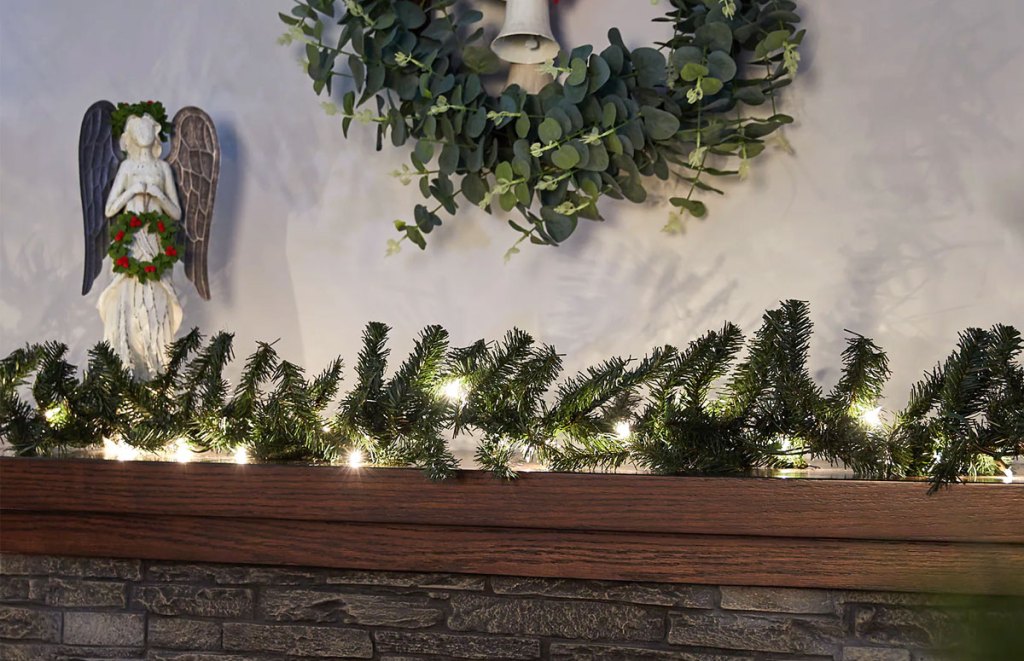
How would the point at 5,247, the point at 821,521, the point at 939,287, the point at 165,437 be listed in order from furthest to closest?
1. the point at 5,247
2. the point at 939,287
3. the point at 165,437
4. the point at 821,521

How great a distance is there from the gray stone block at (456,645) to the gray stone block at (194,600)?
0.21 m

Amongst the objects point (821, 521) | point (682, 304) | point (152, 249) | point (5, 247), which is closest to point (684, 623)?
point (821, 521)

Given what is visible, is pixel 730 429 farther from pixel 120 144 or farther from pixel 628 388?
pixel 120 144

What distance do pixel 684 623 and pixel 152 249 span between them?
1.17m

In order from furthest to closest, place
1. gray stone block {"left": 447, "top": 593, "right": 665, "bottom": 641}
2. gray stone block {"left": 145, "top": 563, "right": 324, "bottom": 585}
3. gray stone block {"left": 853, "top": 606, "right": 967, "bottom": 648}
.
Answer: gray stone block {"left": 145, "top": 563, "right": 324, "bottom": 585} → gray stone block {"left": 447, "top": 593, "right": 665, "bottom": 641} → gray stone block {"left": 853, "top": 606, "right": 967, "bottom": 648}

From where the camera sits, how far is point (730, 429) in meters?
1.35

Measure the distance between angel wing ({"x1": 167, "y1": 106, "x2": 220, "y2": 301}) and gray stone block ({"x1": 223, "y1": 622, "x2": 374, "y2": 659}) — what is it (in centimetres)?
84

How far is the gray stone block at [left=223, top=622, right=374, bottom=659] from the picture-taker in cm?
145

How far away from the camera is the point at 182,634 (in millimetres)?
1511

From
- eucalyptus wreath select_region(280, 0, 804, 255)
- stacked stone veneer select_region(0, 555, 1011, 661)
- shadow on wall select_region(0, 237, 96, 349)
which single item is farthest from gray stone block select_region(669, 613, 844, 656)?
shadow on wall select_region(0, 237, 96, 349)

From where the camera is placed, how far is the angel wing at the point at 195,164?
6.46 ft

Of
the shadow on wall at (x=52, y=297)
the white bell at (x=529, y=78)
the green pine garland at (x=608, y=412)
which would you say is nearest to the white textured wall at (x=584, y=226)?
the shadow on wall at (x=52, y=297)

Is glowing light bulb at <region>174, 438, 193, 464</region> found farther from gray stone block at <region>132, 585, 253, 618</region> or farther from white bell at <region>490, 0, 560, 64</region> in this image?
white bell at <region>490, 0, 560, 64</region>

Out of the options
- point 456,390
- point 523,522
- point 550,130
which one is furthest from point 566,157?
point 523,522
